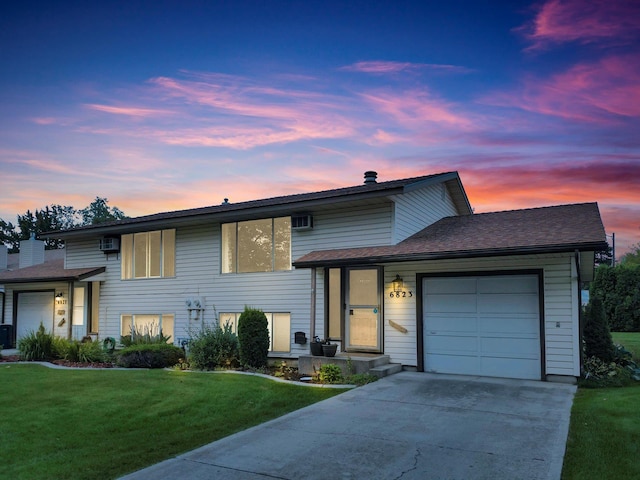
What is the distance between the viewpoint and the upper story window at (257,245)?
1347 centimetres

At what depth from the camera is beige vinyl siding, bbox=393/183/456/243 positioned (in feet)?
39.4

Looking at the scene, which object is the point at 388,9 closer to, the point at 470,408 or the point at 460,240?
the point at 460,240

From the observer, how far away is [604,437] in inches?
234

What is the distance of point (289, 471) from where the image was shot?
4957 mm

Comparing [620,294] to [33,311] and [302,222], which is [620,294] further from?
[33,311]

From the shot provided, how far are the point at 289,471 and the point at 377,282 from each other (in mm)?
7126

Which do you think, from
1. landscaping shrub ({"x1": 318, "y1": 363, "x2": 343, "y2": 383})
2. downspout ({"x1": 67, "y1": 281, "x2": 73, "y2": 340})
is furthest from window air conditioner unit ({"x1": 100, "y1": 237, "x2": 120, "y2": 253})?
landscaping shrub ({"x1": 318, "y1": 363, "x2": 343, "y2": 383})

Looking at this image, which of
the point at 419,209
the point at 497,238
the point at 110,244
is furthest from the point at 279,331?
the point at 110,244

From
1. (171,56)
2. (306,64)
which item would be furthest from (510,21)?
(171,56)

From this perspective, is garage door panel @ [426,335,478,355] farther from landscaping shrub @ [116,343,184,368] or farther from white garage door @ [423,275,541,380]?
landscaping shrub @ [116,343,184,368]

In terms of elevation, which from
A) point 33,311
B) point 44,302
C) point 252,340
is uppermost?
point 44,302

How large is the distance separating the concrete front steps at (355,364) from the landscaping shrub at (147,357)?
3823mm

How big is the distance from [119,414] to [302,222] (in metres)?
6.74

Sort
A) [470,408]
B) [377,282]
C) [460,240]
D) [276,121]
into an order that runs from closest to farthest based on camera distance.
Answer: [470,408], [460,240], [377,282], [276,121]
